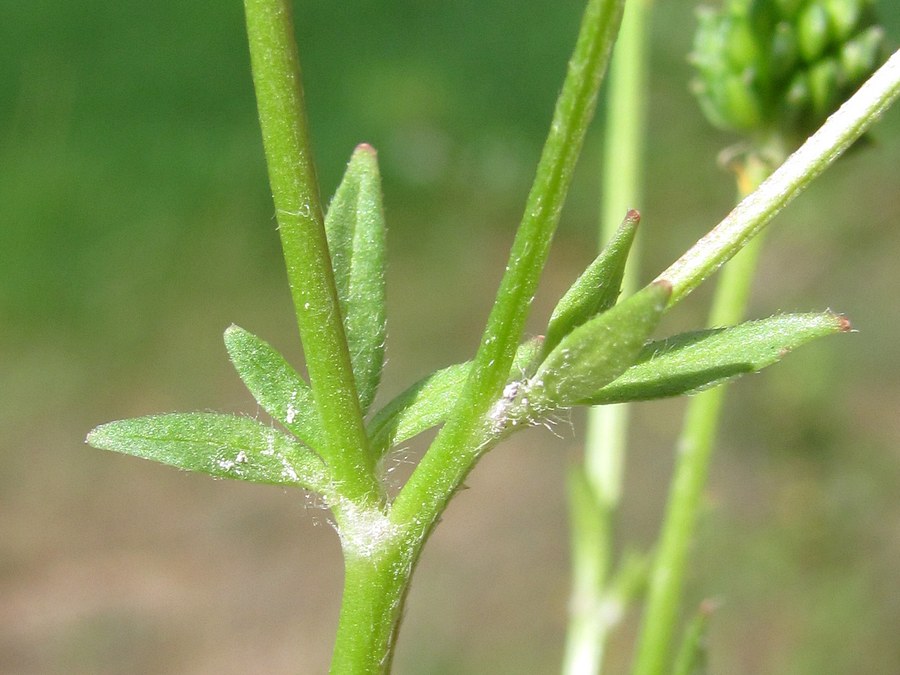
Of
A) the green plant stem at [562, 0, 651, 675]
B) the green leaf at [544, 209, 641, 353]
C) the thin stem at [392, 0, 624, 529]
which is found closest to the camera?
the thin stem at [392, 0, 624, 529]

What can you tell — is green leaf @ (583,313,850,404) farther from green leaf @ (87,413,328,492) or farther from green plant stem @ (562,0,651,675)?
green plant stem @ (562,0,651,675)

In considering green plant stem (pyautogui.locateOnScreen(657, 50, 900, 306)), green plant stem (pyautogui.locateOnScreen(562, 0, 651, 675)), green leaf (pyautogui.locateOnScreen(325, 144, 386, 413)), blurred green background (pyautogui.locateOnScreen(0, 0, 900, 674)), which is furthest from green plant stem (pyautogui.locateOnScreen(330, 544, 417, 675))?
blurred green background (pyautogui.locateOnScreen(0, 0, 900, 674))

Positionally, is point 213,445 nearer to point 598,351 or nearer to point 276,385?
point 276,385

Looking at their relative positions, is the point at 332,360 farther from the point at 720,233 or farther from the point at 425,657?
the point at 425,657

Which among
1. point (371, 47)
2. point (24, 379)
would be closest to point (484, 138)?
point (371, 47)

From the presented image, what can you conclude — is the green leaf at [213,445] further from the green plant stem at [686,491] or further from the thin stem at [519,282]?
the green plant stem at [686,491]

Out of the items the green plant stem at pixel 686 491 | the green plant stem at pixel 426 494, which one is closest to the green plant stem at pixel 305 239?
the green plant stem at pixel 426 494
